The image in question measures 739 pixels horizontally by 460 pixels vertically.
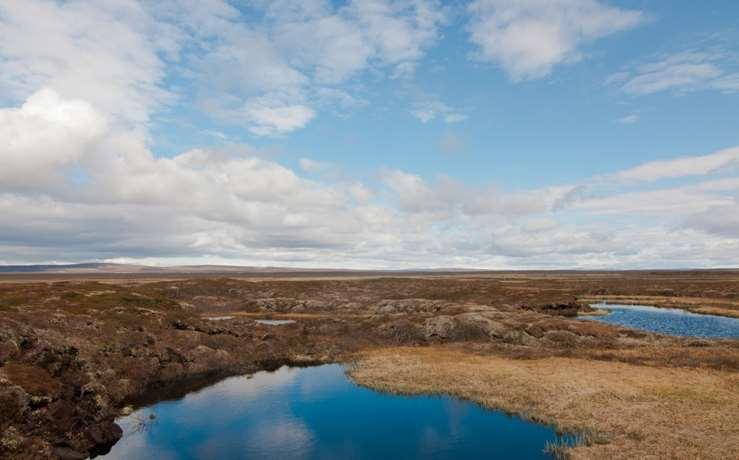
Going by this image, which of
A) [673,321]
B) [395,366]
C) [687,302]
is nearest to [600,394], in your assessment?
[395,366]

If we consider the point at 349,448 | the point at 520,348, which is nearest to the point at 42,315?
the point at 349,448

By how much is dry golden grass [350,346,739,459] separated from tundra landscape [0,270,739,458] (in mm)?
151

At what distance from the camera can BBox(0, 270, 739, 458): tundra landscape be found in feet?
106

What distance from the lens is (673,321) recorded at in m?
98.1

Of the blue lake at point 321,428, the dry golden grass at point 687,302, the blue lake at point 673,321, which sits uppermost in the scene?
the dry golden grass at point 687,302

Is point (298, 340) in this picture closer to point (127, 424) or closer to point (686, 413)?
point (127, 424)

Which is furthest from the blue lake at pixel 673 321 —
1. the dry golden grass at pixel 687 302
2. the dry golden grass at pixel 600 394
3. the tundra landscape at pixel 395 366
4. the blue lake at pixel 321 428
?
the blue lake at pixel 321 428

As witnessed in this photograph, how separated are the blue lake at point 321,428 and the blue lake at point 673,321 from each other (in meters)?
58.7

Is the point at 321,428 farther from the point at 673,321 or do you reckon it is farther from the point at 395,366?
the point at 673,321

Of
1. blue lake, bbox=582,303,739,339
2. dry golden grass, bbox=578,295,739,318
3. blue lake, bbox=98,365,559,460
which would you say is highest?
dry golden grass, bbox=578,295,739,318

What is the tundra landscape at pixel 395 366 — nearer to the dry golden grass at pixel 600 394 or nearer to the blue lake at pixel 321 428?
the dry golden grass at pixel 600 394

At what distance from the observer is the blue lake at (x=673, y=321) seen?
82.5 meters

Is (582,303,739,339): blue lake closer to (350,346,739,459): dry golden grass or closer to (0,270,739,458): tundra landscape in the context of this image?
(0,270,739,458): tundra landscape

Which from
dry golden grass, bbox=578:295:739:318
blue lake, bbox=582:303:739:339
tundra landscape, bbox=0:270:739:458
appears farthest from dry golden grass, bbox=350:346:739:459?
Result: dry golden grass, bbox=578:295:739:318
